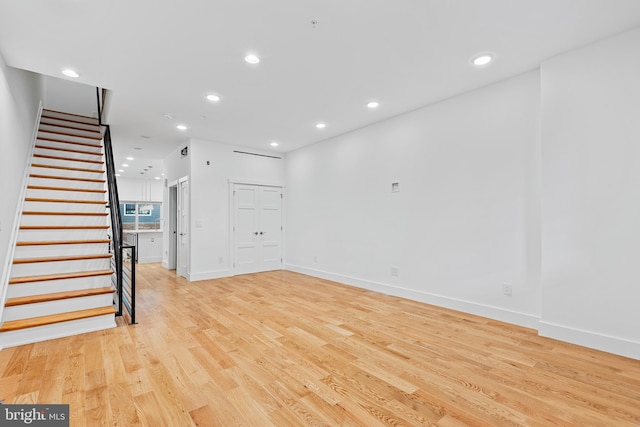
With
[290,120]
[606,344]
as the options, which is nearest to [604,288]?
[606,344]

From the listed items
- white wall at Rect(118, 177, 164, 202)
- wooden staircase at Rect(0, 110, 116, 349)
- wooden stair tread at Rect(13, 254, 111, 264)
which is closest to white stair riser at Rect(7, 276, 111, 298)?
wooden staircase at Rect(0, 110, 116, 349)

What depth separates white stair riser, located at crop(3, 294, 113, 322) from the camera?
2.92 m

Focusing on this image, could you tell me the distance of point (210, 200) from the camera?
19.5 feet

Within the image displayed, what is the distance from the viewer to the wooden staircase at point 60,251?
2.98 meters

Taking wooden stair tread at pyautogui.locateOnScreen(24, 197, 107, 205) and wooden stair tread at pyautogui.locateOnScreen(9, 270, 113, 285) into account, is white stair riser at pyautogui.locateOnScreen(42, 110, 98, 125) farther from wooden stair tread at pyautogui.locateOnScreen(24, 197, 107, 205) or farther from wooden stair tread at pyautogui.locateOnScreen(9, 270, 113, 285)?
wooden stair tread at pyautogui.locateOnScreen(9, 270, 113, 285)

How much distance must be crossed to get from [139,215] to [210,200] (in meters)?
6.49

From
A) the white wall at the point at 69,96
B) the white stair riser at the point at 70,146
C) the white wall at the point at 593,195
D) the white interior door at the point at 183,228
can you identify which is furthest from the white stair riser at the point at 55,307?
→ the white wall at the point at 593,195

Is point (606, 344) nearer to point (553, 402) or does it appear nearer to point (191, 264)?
point (553, 402)

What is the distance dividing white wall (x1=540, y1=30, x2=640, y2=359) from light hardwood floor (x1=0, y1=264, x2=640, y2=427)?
329mm

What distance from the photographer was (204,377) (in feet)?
7.28

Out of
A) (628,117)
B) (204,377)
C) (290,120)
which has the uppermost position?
(290,120)

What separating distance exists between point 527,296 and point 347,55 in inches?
129

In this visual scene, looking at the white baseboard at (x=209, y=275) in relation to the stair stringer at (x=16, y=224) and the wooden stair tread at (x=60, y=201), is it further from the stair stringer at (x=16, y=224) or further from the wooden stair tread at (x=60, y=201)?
the stair stringer at (x=16, y=224)

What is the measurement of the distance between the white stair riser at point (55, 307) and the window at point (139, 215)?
8.07 metres
